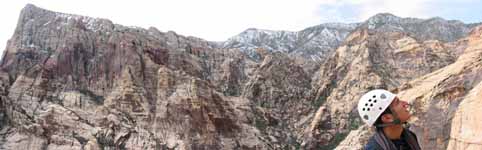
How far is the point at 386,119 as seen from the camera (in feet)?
18.0

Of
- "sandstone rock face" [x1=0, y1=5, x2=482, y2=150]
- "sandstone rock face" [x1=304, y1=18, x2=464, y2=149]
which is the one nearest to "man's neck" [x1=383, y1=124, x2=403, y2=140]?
"sandstone rock face" [x1=0, y1=5, x2=482, y2=150]

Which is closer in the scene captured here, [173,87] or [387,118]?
[387,118]

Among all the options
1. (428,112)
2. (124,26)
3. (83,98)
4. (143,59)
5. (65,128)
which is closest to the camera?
Result: (428,112)

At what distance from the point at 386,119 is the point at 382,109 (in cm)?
13

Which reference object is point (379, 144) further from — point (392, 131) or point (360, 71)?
point (360, 71)

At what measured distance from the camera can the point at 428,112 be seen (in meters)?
46.8

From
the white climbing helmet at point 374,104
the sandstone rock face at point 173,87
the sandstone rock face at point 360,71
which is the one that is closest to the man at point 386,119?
the white climbing helmet at point 374,104

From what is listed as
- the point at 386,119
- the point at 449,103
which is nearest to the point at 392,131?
the point at 386,119

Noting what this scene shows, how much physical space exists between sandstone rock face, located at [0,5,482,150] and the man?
5536 centimetres

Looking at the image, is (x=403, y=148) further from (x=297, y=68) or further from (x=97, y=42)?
(x=297, y=68)

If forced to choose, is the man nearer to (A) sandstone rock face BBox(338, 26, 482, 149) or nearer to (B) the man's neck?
(B) the man's neck

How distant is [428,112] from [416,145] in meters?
43.5

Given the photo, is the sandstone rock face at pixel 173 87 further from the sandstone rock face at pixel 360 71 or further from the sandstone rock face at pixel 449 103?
the sandstone rock face at pixel 449 103

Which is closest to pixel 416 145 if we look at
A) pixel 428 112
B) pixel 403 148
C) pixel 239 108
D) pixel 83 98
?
pixel 403 148
